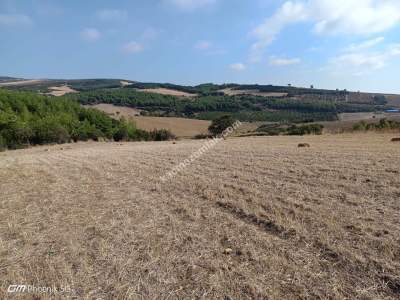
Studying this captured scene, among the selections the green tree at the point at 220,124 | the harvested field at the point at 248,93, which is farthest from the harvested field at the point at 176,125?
the harvested field at the point at 248,93

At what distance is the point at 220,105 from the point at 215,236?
144m

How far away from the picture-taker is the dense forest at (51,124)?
63188mm

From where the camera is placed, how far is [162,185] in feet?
41.3

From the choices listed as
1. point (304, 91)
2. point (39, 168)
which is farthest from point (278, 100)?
point (39, 168)

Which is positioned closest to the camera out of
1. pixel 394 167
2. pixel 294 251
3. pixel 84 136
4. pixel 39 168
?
pixel 294 251

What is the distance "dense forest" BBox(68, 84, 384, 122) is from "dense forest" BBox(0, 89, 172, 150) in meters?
34.5

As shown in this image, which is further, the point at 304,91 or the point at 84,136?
the point at 304,91

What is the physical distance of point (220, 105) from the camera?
14938 centimetres

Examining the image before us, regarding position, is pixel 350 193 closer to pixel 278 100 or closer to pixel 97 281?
→ pixel 97 281

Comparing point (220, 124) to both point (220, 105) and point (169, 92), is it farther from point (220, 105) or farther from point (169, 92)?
point (169, 92)

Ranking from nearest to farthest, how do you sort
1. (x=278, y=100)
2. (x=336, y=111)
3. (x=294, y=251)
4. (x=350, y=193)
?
(x=294, y=251), (x=350, y=193), (x=336, y=111), (x=278, y=100)

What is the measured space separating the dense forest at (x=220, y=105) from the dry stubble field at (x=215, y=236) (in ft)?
351

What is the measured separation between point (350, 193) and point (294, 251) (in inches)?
168

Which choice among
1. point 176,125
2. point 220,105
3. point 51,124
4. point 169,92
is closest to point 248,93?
point 220,105
